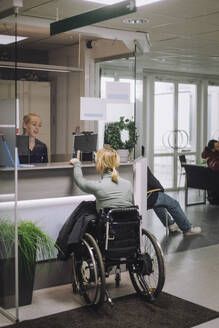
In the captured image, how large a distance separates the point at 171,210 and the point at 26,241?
261cm

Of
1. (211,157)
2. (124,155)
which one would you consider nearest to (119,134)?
(124,155)

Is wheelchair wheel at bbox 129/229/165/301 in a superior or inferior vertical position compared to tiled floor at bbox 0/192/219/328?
superior

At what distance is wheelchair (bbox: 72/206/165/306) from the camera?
3939 mm

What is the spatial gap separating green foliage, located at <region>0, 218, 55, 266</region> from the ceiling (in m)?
2.23

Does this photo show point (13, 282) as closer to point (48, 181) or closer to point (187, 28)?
point (48, 181)

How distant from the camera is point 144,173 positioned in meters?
5.25

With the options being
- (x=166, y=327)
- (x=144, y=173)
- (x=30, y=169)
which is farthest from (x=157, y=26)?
(x=166, y=327)

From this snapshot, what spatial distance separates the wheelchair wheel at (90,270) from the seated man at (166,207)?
6.24 feet

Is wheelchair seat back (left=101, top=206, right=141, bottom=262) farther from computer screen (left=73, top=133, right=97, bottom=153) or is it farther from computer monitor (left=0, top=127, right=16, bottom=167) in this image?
computer screen (left=73, top=133, right=97, bottom=153)

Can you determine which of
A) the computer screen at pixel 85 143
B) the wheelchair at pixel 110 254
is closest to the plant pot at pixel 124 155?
the computer screen at pixel 85 143

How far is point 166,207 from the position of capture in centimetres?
620

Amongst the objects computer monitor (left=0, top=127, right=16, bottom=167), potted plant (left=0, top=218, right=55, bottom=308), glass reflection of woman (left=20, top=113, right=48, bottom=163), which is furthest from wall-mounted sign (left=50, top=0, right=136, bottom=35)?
glass reflection of woman (left=20, top=113, right=48, bottom=163)

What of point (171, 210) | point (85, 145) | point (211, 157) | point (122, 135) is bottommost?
point (171, 210)

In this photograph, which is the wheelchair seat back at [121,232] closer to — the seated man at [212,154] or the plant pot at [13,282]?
the plant pot at [13,282]
